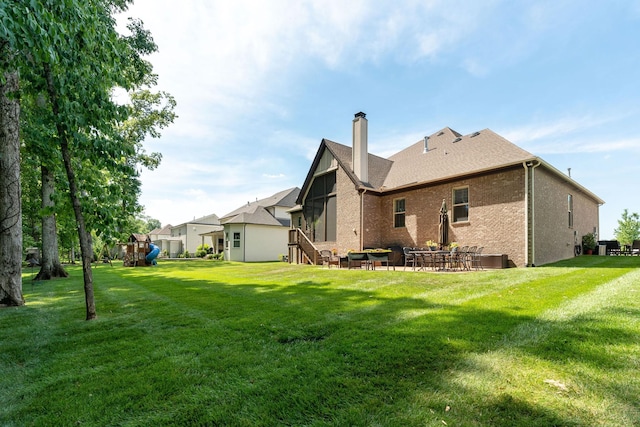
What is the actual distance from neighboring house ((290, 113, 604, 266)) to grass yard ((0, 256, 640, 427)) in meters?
7.08

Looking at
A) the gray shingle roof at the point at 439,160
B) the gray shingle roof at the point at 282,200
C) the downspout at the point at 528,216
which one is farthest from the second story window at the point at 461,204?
the gray shingle roof at the point at 282,200

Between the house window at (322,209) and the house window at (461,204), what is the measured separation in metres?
7.03

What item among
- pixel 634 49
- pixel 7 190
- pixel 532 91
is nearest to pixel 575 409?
pixel 7 190

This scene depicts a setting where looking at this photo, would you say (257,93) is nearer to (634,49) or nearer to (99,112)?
(99,112)

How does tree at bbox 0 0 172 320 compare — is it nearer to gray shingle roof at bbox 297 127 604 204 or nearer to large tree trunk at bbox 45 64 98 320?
large tree trunk at bbox 45 64 98 320

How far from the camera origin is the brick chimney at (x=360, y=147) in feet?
57.2

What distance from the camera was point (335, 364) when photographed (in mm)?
2957

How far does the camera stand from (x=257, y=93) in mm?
14984

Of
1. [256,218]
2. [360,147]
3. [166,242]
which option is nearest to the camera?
[360,147]

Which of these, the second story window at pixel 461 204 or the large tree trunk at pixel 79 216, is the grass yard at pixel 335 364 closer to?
the large tree trunk at pixel 79 216

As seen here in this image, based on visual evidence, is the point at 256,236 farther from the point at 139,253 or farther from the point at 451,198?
the point at 451,198

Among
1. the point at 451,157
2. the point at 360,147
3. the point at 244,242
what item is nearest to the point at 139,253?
the point at 244,242

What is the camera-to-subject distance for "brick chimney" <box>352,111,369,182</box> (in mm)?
17422

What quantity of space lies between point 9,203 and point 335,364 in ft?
26.4
